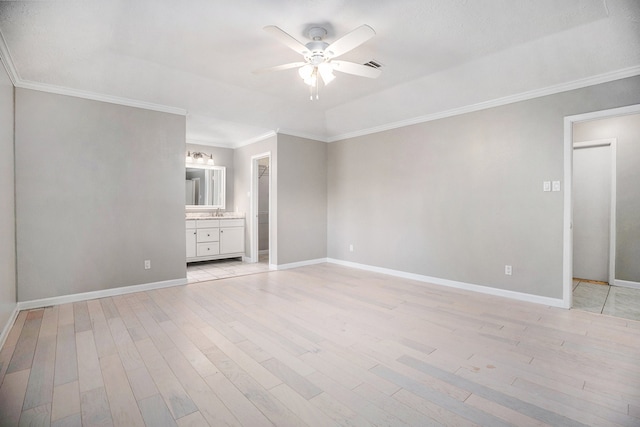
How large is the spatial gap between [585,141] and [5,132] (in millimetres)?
6854

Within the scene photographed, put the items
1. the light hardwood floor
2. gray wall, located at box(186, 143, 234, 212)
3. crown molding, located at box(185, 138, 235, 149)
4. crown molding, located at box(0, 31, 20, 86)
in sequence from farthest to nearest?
gray wall, located at box(186, 143, 234, 212), crown molding, located at box(185, 138, 235, 149), crown molding, located at box(0, 31, 20, 86), the light hardwood floor

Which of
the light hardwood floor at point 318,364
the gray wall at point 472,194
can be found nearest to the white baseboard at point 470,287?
the gray wall at point 472,194

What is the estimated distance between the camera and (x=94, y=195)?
11.6 ft

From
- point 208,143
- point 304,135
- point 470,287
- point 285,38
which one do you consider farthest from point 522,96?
point 208,143

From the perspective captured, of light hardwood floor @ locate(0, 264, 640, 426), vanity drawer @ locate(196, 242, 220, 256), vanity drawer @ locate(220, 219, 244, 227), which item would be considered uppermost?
vanity drawer @ locate(220, 219, 244, 227)

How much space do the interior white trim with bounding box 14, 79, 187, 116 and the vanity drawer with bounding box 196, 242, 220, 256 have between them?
Result: 2.47 metres

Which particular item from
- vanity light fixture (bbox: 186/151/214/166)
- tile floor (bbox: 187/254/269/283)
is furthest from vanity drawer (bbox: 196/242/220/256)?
vanity light fixture (bbox: 186/151/214/166)

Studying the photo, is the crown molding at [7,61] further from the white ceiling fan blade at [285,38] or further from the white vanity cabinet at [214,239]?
the white vanity cabinet at [214,239]

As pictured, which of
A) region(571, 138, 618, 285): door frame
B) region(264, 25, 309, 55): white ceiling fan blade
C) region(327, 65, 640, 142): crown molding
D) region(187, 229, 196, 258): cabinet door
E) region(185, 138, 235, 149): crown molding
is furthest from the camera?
region(185, 138, 235, 149): crown molding

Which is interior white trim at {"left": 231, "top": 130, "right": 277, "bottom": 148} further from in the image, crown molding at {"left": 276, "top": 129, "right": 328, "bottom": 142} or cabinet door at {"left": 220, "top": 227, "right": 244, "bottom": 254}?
cabinet door at {"left": 220, "top": 227, "right": 244, "bottom": 254}

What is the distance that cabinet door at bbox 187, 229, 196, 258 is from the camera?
215 inches

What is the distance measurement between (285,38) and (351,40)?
0.50m

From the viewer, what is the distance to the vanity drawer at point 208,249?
558 cm

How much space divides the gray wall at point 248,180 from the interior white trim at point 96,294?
1.60m
